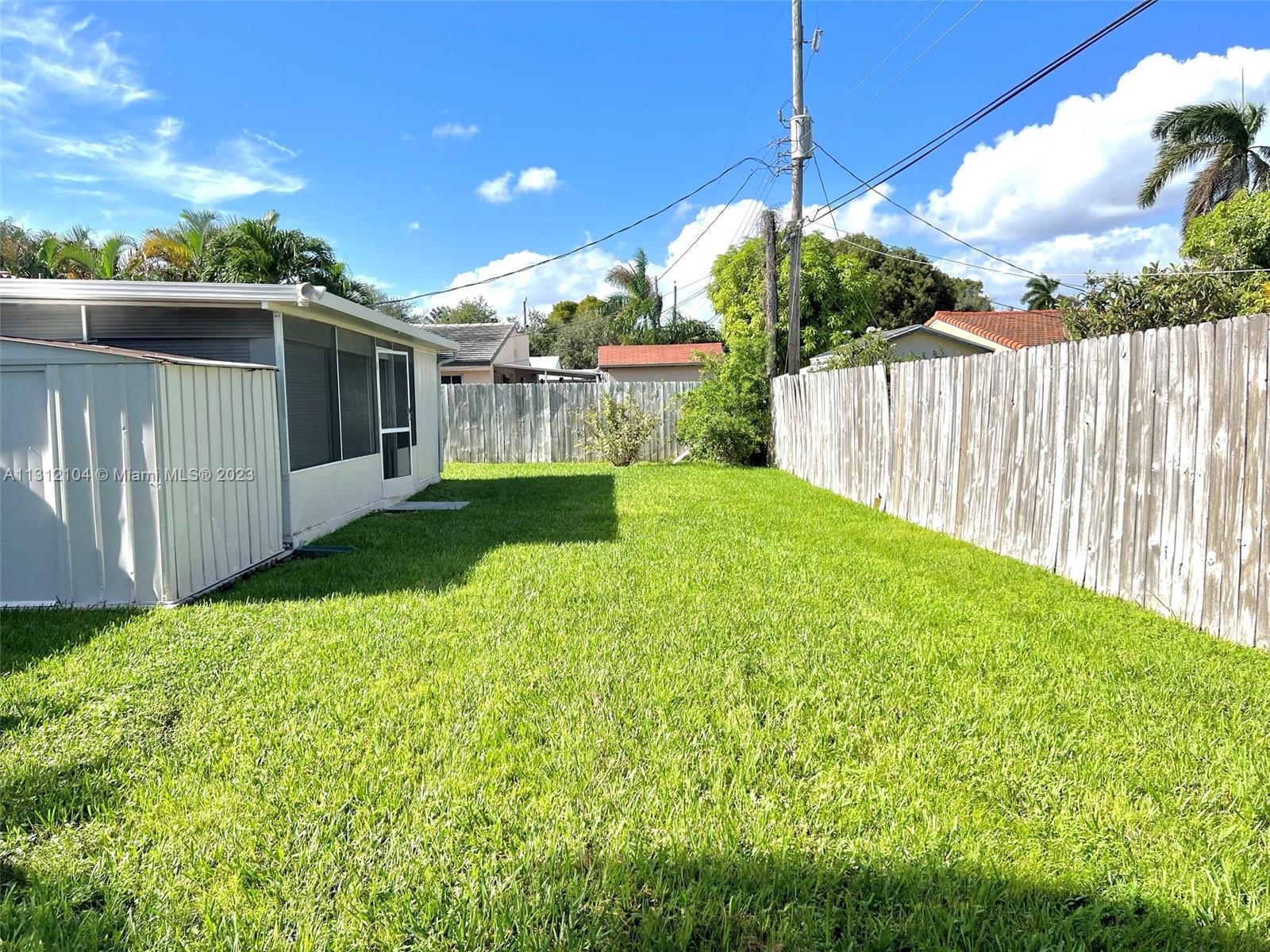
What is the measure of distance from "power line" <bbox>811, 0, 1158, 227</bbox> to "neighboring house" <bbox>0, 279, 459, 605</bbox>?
738 centimetres

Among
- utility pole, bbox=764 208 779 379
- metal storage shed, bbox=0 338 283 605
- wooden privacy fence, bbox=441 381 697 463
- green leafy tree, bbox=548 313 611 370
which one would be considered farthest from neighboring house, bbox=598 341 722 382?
metal storage shed, bbox=0 338 283 605

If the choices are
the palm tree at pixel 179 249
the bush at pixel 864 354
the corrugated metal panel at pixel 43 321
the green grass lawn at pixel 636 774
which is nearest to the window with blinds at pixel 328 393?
the corrugated metal panel at pixel 43 321

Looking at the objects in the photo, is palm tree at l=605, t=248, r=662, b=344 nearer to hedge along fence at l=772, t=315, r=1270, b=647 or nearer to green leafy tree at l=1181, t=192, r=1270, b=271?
green leafy tree at l=1181, t=192, r=1270, b=271

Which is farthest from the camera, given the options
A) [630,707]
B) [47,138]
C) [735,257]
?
[735,257]

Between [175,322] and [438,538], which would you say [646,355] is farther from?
[175,322]

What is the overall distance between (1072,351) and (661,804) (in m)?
4.77

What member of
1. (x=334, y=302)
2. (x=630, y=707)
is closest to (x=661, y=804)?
(x=630, y=707)

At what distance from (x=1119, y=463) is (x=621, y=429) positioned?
1131 centimetres

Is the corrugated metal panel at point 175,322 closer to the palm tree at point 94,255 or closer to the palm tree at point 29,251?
the palm tree at point 94,255

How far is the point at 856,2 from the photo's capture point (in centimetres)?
1195

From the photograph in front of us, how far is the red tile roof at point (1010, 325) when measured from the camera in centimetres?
2144

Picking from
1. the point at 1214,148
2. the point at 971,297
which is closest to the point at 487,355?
the point at 1214,148

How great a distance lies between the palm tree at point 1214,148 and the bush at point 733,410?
15.3 meters

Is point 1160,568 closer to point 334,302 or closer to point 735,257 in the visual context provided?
point 334,302
